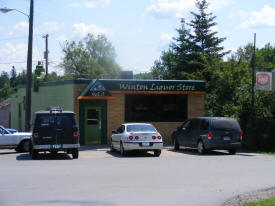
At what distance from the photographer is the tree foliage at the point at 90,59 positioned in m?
84.8

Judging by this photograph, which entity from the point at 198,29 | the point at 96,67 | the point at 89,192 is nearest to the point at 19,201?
the point at 89,192

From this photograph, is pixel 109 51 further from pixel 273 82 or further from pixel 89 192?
pixel 89 192

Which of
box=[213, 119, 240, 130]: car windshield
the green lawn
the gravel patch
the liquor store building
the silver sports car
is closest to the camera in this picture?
the green lawn

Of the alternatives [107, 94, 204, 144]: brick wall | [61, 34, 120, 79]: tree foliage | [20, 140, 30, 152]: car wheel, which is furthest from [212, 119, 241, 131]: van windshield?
[61, 34, 120, 79]: tree foliage

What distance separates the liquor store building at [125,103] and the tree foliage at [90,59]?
54.1m

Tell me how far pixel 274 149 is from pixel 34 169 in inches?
515

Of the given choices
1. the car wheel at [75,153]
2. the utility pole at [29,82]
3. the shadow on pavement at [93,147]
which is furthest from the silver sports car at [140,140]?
the utility pole at [29,82]

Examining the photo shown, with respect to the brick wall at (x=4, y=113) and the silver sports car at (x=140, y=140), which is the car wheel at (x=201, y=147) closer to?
the silver sports car at (x=140, y=140)

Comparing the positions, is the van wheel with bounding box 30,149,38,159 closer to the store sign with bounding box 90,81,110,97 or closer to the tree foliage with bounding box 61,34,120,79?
the store sign with bounding box 90,81,110,97

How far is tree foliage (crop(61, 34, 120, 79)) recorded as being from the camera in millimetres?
84750

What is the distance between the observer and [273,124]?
2389cm

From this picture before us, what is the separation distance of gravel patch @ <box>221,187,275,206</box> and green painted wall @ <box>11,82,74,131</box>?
58.4 feet

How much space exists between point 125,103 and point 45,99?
7068mm

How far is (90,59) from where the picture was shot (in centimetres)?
8631
